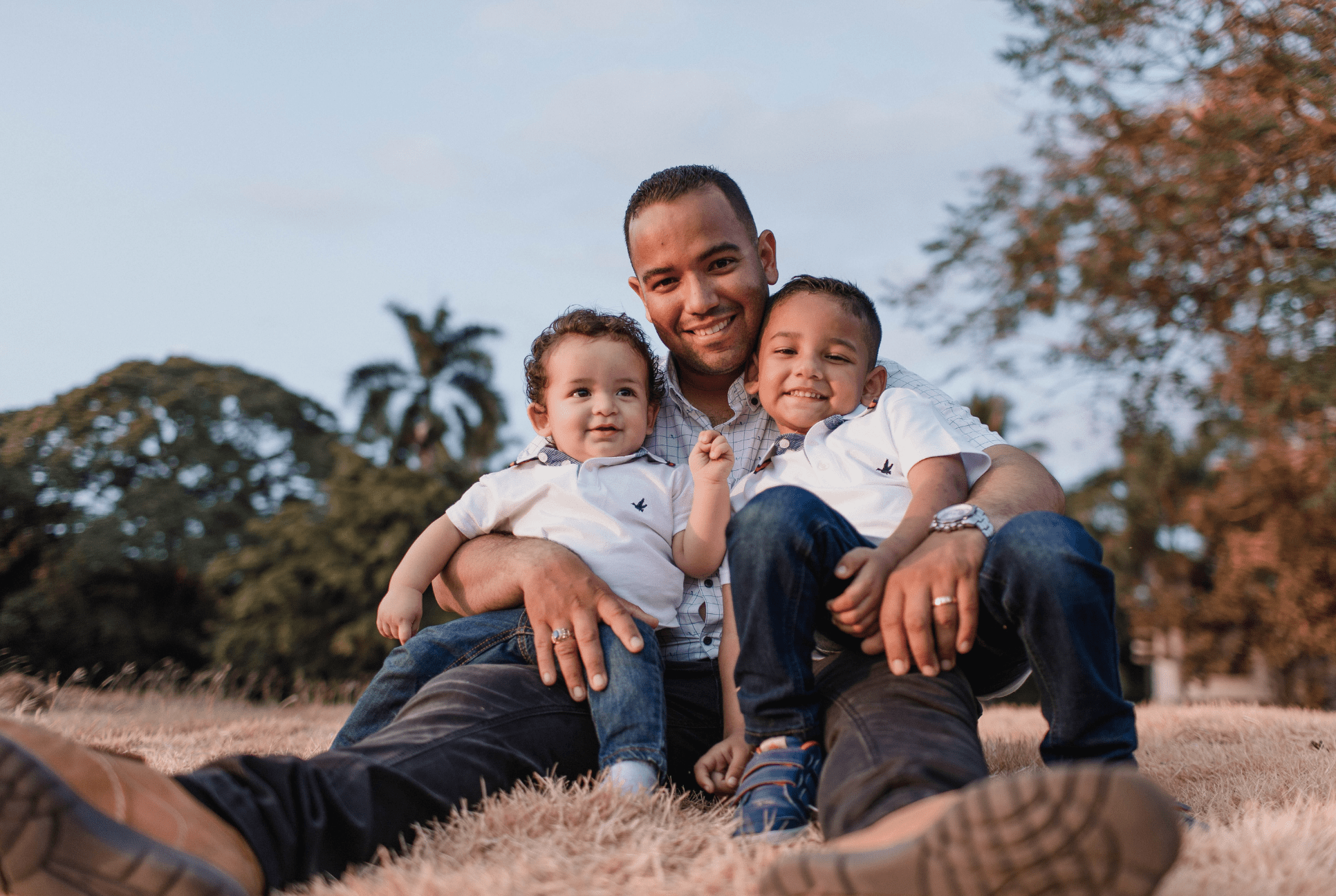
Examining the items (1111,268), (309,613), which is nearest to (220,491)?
(309,613)

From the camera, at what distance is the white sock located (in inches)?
81.0

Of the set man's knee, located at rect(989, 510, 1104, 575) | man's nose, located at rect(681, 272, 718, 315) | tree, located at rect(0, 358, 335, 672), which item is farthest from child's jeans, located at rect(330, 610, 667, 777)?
tree, located at rect(0, 358, 335, 672)

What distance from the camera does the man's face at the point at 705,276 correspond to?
3.00 m

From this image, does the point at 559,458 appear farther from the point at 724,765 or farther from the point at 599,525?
the point at 724,765

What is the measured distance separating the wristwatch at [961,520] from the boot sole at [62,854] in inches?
58.6

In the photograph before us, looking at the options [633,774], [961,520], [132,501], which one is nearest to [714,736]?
[633,774]

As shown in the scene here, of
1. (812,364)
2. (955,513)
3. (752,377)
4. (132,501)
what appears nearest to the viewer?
(955,513)

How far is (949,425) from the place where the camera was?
250 centimetres

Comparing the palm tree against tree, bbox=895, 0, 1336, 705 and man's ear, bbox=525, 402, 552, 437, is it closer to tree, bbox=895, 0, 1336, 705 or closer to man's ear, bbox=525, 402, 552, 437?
tree, bbox=895, 0, 1336, 705

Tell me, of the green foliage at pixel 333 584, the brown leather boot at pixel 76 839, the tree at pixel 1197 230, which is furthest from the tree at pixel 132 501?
the brown leather boot at pixel 76 839

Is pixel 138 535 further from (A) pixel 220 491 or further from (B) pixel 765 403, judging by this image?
(B) pixel 765 403

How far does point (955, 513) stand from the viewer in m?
2.05

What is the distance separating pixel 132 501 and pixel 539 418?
10.2 m

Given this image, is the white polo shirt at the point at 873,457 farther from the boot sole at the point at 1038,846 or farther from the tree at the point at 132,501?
the tree at the point at 132,501
